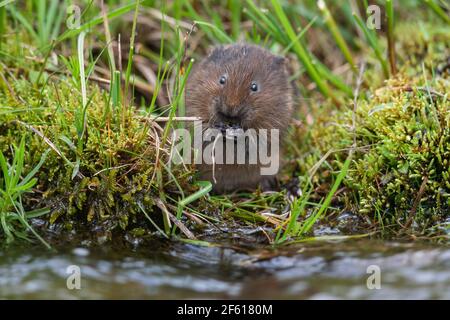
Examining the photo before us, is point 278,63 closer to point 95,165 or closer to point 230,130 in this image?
point 230,130

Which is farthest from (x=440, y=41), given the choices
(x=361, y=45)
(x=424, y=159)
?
(x=424, y=159)

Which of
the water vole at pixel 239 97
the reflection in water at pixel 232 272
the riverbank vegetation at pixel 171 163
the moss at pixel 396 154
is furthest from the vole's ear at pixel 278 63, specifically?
the reflection in water at pixel 232 272

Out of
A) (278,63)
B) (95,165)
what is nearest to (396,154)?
(278,63)

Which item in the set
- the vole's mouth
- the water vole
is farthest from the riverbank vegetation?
the vole's mouth

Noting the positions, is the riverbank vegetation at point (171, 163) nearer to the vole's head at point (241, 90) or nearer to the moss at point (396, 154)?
the moss at point (396, 154)
